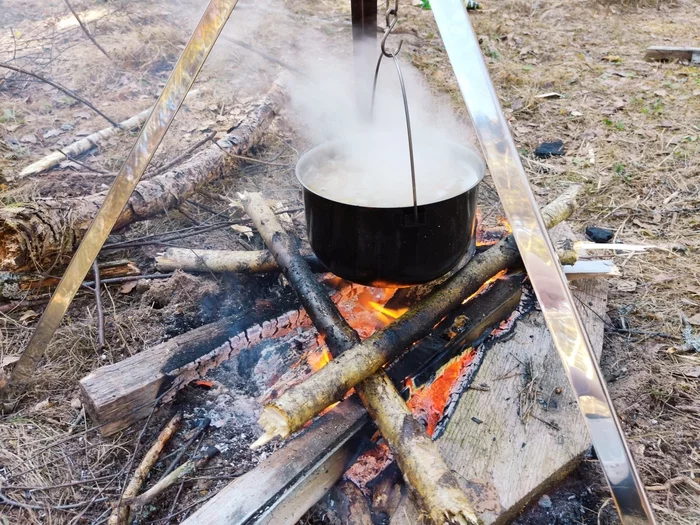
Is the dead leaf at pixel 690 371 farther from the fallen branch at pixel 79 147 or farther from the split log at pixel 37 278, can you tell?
the fallen branch at pixel 79 147

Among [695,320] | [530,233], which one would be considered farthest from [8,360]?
[695,320]

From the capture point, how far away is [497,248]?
2582 millimetres

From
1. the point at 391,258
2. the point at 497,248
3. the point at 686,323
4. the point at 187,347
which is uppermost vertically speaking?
the point at 391,258

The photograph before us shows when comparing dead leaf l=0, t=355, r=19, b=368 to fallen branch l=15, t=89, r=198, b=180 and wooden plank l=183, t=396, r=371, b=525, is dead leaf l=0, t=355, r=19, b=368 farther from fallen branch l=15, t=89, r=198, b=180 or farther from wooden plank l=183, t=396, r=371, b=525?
fallen branch l=15, t=89, r=198, b=180

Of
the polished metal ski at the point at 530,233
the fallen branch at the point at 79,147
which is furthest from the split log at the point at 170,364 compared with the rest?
the fallen branch at the point at 79,147

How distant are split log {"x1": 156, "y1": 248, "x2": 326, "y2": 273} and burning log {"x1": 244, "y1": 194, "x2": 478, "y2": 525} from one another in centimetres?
12

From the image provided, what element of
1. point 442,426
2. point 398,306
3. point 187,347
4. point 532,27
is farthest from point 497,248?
point 532,27

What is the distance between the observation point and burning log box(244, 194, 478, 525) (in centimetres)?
152

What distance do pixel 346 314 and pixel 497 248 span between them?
883mm

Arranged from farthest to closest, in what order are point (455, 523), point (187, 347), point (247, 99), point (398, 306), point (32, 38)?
point (32, 38) → point (247, 99) → point (398, 306) → point (187, 347) → point (455, 523)

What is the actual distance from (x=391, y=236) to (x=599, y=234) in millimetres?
2296

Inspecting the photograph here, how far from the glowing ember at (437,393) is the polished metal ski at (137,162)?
1.40 meters

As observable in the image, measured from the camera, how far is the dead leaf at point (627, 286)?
3041 mm

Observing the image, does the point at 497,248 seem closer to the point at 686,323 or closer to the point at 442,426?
the point at 442,426
